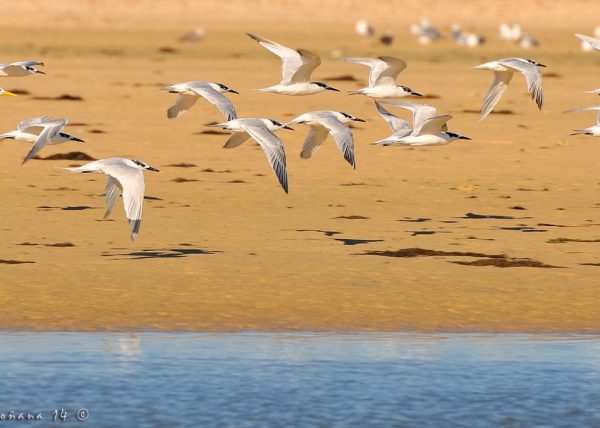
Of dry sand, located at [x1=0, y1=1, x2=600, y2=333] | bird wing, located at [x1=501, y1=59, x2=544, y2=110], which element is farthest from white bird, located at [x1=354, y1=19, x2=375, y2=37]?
bird wing, located at [x1=501, y1=59, x2=544, y2=110]

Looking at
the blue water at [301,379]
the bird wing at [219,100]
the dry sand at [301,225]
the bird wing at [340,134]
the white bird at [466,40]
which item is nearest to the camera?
the blue water at [301,379]

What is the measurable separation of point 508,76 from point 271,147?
16.9 ft

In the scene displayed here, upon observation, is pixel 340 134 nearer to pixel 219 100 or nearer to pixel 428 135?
pixel 428 135

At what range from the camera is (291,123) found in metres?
19.6

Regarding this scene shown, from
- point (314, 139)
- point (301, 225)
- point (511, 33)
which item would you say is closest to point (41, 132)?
point (301, 225)

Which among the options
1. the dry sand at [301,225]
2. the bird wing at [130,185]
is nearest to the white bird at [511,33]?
the dry sand at [301,225]

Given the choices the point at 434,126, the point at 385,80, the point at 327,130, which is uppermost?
the point at 385,80

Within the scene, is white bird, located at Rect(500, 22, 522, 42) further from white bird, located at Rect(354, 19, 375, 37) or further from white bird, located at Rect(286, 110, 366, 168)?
white bird, located at Rect(286, 110, 366, 168)

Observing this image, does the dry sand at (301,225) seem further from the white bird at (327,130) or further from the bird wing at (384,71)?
the bird wing at (384,71)

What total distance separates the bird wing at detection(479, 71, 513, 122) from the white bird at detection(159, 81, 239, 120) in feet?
11.5

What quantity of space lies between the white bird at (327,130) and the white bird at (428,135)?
2.23ft

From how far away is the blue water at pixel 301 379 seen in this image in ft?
38.4

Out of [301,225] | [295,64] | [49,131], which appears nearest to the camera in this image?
[49,131]

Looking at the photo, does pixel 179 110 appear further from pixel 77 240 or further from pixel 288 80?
pixel 77 240
